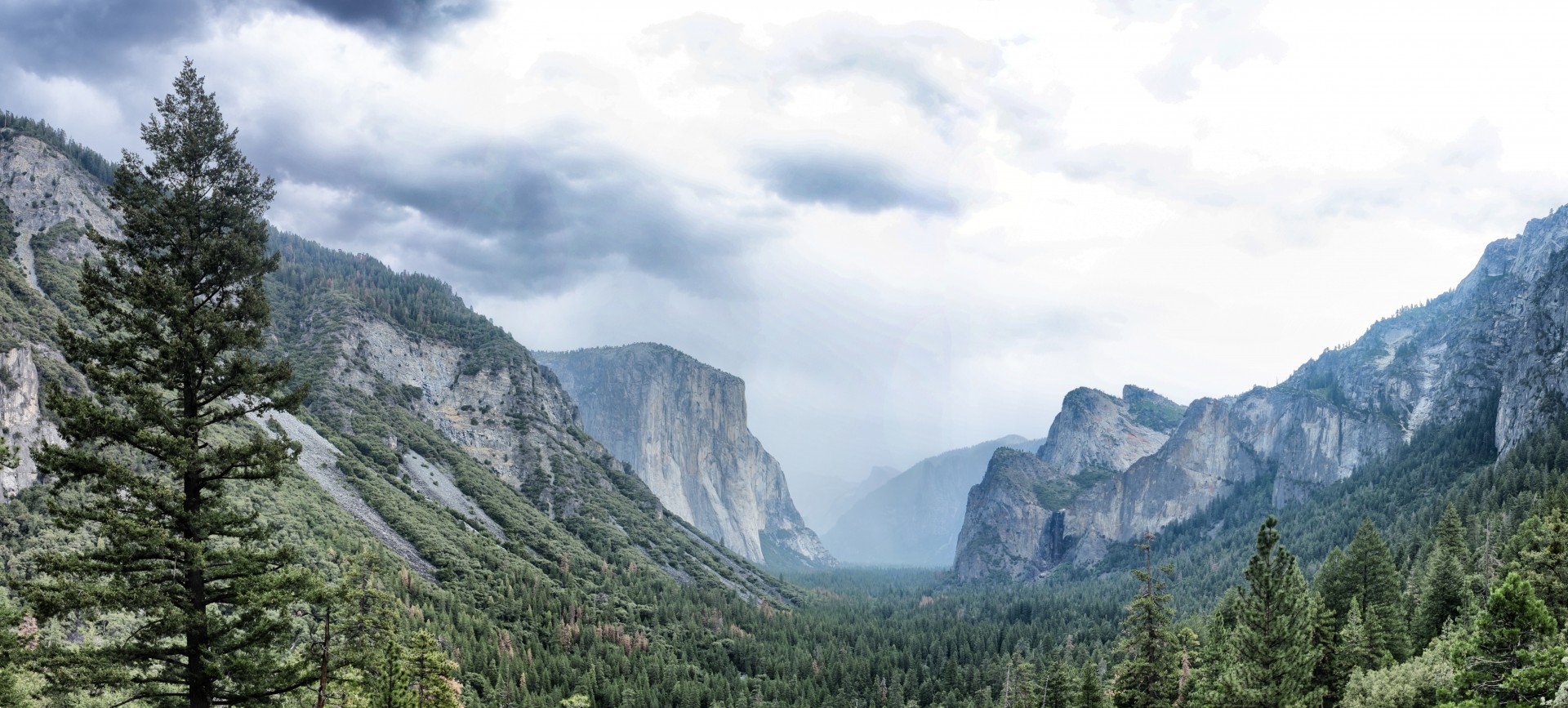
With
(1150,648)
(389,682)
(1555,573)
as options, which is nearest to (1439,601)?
(1555,573)

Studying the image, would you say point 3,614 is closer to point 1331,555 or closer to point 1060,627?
point 1331,555

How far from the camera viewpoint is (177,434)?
2147 centimetres

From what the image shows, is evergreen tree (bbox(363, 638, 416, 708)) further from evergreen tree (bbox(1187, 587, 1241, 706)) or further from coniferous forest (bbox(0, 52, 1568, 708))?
evergreen tree (bbox(1187, 587, 1241, 706))

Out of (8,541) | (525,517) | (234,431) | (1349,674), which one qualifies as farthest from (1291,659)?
(525,517)

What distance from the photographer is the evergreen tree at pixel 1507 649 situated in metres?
30.1

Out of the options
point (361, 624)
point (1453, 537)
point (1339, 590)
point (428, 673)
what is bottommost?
point (428, 673)

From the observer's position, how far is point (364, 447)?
177500mm

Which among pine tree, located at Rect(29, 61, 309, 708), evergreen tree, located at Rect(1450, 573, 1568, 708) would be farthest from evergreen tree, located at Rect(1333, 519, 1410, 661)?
pine tree, located at Rect(29, 61, 309, 708)

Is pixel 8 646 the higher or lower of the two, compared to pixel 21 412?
lower

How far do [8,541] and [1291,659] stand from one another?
109m

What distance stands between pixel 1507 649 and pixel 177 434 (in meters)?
48.5

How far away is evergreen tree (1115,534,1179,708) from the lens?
47.9 meters

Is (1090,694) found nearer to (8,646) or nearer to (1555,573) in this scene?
(1555,573)

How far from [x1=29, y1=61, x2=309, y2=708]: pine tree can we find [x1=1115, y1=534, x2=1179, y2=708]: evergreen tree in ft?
145
